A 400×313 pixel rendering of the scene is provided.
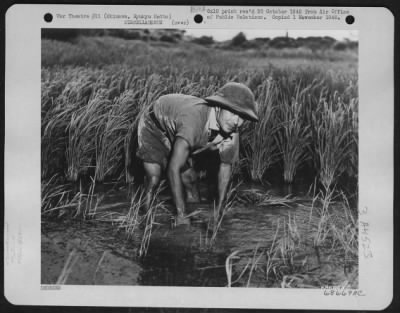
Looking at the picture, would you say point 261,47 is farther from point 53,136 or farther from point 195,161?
point 53,136

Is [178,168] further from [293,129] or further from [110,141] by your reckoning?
[293,129]

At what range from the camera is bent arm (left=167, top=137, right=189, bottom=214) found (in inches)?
52.5

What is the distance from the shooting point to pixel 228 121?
1.35 meters

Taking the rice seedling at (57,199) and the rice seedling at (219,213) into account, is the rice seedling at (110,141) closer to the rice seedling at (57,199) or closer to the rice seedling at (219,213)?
the rice seedling at (57,199)

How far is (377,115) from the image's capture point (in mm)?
1382

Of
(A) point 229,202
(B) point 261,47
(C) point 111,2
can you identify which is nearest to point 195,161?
(A) point 229,202

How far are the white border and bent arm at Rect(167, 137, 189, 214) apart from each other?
Result: 278 millimetres

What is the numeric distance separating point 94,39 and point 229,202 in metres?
0.67

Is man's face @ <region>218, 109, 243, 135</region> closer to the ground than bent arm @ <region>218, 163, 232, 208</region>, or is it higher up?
higher up

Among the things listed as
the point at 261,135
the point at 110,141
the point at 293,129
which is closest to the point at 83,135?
the point at 110,141

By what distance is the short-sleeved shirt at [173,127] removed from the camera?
4.40 feet

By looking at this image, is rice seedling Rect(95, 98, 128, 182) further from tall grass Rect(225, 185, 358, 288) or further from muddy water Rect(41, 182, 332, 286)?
tall grass Rect(225, 185, 358, 288)

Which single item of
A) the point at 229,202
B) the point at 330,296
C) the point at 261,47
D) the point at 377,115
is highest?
the point at 261,47

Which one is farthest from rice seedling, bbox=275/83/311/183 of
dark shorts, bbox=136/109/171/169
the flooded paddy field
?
dark shorts, bbox=136/109/171/169
